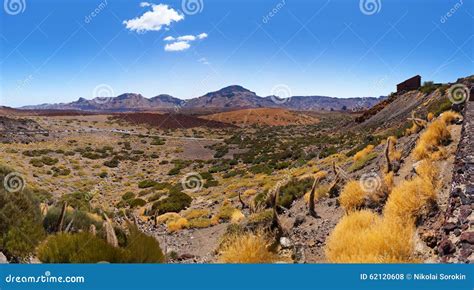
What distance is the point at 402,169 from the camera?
34.0ft

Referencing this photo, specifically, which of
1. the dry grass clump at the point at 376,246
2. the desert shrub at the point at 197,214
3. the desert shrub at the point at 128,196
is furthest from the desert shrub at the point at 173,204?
the dry grass clump at the point at 376,246

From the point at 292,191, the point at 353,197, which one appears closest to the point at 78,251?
the point at 353,197

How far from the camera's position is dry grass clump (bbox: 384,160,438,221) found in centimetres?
651

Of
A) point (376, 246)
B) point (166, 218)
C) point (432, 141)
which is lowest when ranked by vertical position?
point (166, 218)

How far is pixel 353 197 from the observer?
350 inches

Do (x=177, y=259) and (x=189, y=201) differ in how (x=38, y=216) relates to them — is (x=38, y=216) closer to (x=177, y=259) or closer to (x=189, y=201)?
(x=177, y=259)

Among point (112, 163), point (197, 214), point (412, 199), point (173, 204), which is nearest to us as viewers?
point (412, 199)

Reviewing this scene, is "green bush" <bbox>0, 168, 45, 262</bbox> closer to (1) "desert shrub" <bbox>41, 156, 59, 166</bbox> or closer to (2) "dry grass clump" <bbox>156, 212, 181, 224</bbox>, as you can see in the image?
(2) "dry grass clump" <bbox>156, 212, 181, 224</bbox>

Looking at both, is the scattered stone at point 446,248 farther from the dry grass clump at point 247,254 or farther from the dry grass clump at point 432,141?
the dry grass clump at point 432,141

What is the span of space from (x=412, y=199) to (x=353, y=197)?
90.2 inches

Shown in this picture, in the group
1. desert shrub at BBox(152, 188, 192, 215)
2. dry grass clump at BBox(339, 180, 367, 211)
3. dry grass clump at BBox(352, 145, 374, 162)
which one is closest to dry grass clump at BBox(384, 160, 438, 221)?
dry grass clump at BBox(339, 180, 367, 211)

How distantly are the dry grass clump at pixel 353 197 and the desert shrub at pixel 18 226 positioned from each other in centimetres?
691

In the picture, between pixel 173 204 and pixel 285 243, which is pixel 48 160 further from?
pixel 285 243

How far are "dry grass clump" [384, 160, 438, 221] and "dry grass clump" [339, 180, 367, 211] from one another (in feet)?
5.00
